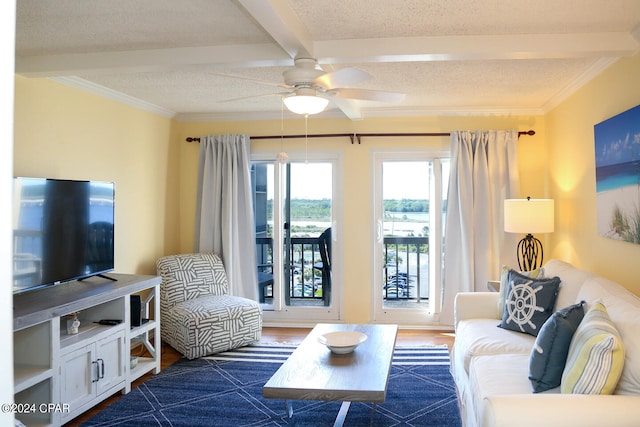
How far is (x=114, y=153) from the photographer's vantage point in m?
4.44

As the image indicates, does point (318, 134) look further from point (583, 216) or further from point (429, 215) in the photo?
point (583, 216)

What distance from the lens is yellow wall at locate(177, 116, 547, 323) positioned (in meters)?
5.12

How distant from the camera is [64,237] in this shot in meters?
3.33

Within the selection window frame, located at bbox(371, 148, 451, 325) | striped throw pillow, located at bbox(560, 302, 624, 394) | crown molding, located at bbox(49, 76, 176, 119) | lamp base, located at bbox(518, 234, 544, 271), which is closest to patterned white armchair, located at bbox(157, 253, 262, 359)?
window frame, located at bbox(371, 148, 451, 325)

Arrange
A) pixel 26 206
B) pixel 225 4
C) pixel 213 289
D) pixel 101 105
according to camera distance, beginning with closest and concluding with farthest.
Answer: pixel 225 4, pixel 26 206, pixel 101 105, pixel 213 289

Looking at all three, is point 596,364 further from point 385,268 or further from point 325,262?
point 325,262

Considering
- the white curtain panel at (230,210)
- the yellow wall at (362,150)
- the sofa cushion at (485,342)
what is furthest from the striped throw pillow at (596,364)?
the white curtain panel at (230,210)

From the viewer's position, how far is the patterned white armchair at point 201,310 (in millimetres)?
4301

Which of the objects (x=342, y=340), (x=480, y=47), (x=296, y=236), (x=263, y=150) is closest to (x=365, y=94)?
(x=480, y=47)

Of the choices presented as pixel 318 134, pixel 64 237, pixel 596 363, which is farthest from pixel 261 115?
pixel 596 363

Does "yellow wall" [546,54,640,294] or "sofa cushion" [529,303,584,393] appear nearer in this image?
"sofa cushion" [529,303,584,393]

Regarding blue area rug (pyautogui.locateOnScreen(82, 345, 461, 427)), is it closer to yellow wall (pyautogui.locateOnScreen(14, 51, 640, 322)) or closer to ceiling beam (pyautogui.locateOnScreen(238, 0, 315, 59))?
yellow wall (pyautogui.locateOnScreen(14, 51, 640, 322))

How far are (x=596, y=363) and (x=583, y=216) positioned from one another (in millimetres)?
2385

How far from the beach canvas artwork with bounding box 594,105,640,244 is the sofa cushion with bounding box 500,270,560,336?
0.54 meters
